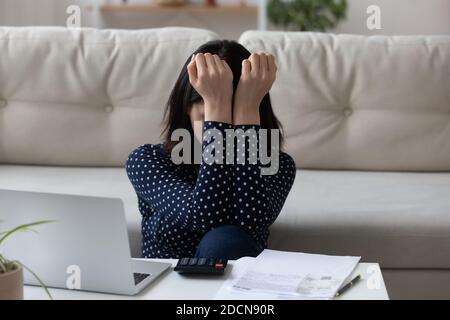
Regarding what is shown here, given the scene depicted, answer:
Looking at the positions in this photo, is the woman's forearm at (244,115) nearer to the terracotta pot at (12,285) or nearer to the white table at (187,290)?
the white table at (187,290)

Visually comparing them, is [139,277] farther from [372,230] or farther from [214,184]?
[372,230]

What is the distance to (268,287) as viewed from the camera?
3.76ft

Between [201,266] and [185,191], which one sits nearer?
[201,266]

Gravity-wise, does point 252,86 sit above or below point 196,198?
above

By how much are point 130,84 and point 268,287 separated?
4.07ft

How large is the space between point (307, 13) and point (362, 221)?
276cm

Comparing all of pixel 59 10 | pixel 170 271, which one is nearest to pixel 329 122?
pixel 170 271

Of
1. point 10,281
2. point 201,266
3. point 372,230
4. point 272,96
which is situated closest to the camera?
point 10,281

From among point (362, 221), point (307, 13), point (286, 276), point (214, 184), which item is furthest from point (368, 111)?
point (307, 13)

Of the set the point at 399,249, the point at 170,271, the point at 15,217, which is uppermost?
the point at 15,217

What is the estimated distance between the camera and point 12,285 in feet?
3.24

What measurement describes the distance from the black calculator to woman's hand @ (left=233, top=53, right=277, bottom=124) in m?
0.35

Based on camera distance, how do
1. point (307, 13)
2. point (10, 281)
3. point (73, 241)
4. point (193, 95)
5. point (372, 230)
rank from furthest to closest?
point (307, 13)
point (372, 230)
point (193, 95)
point (73, 241)
point (10, 281)
